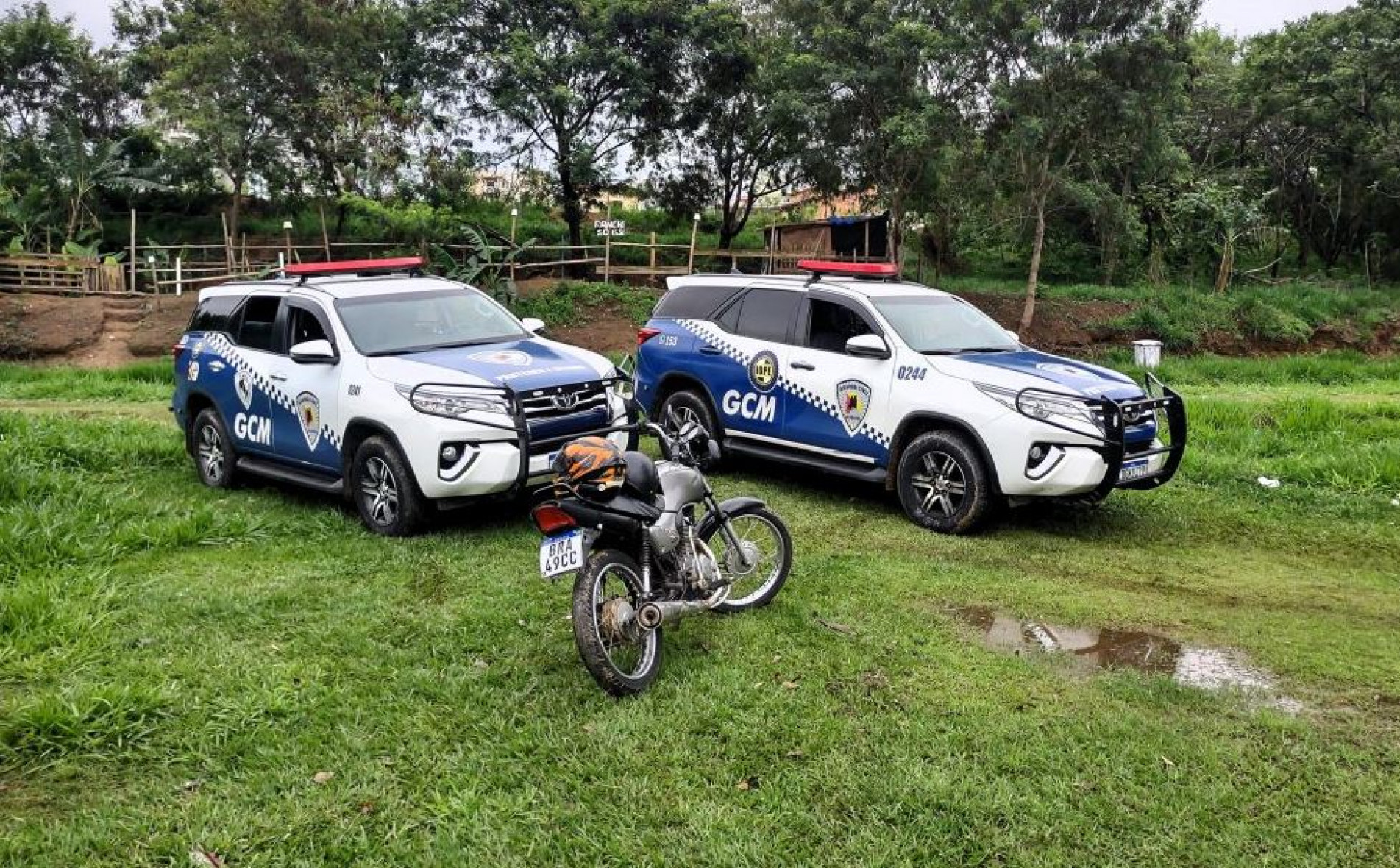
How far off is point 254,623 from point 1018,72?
17.0 metres

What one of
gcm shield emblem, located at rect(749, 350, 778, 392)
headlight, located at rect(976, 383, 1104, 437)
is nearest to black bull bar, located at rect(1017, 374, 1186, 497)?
headlight, located at rect(976, 383, 1104, 437)

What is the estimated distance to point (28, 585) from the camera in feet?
17.4

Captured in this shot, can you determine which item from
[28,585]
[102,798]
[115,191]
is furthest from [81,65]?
[102,798]

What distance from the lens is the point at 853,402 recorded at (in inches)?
296

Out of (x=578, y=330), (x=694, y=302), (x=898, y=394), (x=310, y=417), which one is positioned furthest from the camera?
(x=578, y=330)

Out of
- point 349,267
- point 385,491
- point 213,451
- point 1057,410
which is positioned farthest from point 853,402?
point 213,451

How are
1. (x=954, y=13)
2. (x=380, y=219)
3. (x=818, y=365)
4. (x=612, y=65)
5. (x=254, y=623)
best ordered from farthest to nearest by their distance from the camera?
(x=380, y=219), (x=612, y=65), (x=954, y=13), (x=818, y=365), (x=254, y=623)

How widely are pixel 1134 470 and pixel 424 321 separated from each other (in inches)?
199

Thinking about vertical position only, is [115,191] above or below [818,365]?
above

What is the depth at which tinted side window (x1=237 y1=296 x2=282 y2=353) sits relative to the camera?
7.91 meters

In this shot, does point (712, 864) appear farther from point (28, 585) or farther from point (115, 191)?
point (115, 191)

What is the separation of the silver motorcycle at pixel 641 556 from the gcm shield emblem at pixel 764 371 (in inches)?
115

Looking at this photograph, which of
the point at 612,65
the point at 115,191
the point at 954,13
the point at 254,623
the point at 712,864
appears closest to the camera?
the point at 712,864

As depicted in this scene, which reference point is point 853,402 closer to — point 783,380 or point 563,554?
point 783,380
